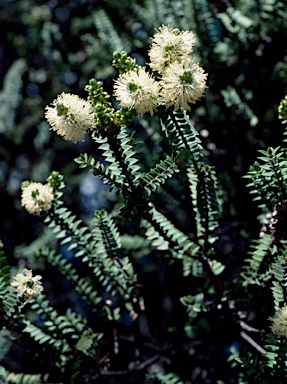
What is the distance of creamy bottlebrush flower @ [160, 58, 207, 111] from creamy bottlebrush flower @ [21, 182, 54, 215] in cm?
52

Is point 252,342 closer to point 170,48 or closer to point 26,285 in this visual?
point 26,285

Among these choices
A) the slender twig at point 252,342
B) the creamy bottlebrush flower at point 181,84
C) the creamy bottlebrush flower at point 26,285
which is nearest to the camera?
the creamy bottlebrush flower at point 181,84

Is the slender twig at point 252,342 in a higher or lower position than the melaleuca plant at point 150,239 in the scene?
lower

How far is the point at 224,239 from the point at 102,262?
2.43ft

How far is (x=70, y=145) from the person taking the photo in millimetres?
3592

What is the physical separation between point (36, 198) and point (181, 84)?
1.96ft

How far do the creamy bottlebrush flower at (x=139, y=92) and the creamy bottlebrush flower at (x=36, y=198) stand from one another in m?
0.44

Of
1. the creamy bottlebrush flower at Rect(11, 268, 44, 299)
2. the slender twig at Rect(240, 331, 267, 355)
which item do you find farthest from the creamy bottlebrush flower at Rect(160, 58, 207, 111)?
the slender twig at Rect(240, 331, 267, 355)

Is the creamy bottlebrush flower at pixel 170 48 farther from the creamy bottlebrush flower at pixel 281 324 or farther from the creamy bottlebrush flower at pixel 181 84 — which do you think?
the creamy bottlebrush flower at pixel 281 324

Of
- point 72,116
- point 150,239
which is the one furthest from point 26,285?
point 72,116

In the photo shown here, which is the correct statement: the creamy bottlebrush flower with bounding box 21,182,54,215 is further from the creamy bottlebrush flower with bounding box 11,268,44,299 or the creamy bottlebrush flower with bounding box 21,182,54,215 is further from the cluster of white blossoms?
the cluster of white blossoms

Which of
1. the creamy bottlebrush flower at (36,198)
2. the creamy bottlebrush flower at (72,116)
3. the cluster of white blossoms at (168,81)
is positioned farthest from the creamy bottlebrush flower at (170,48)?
the creamy bottlebrush flower at (36,198)

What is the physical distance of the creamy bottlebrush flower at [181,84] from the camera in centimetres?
120

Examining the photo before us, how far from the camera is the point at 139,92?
1.23 metres
